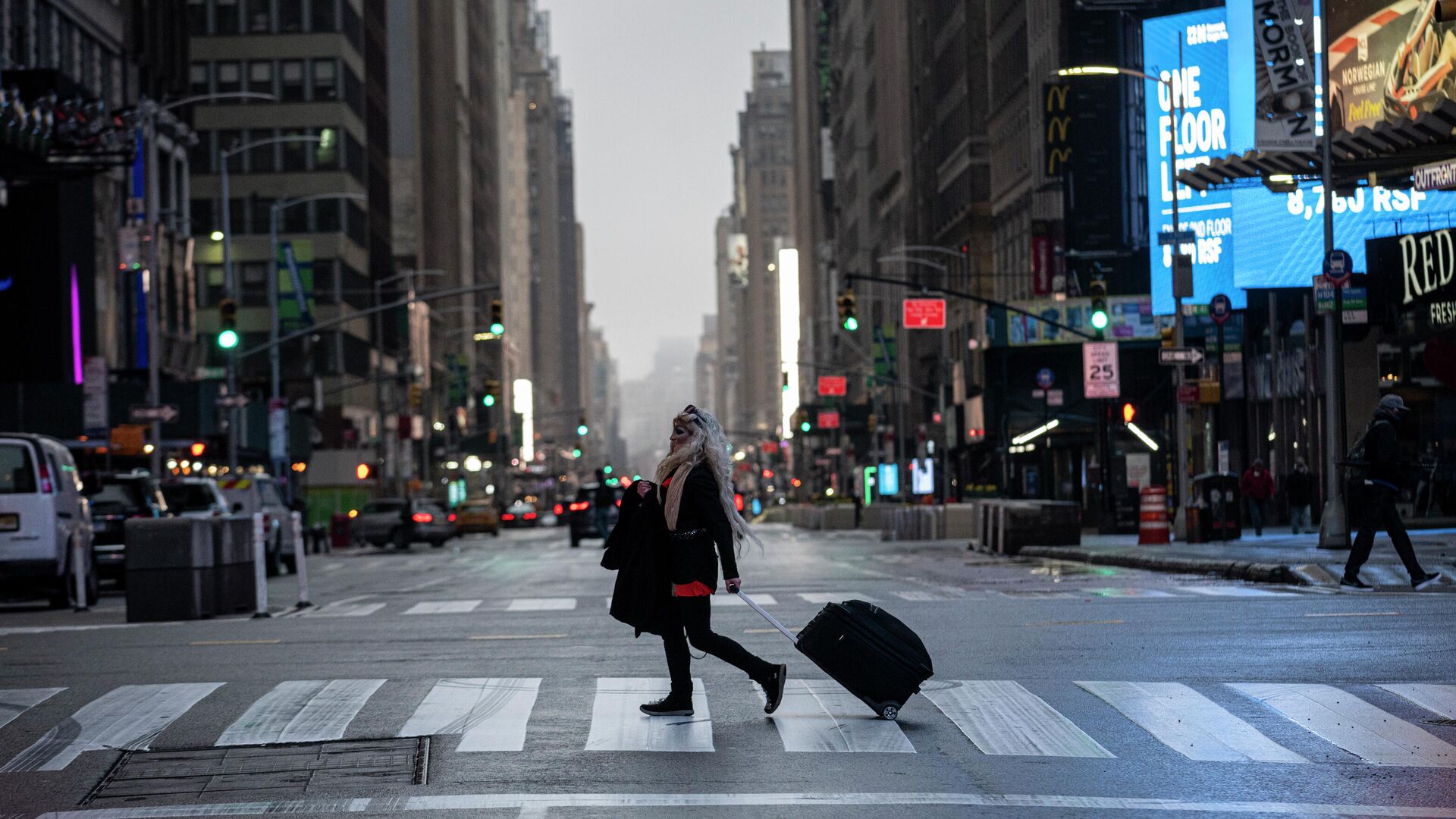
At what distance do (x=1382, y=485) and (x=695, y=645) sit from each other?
1101 cm

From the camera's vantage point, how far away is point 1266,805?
27.6 ft

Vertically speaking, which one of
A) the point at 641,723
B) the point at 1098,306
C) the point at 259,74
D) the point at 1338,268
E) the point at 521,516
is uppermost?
the point at 259,74

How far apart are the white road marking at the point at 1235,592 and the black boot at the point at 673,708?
1042 cm

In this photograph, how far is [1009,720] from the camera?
36.0 feet

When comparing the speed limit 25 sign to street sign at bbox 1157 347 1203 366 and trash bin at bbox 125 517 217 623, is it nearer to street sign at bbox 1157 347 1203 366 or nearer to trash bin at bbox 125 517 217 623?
street sign at bbox 1157 347 1203 366

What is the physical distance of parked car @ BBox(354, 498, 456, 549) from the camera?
197 feet

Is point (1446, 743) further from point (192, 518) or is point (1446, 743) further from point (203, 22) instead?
point (203, 22)

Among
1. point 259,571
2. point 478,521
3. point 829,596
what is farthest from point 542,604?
point 478,521

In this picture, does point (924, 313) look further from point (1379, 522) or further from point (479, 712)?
point (479, 712)

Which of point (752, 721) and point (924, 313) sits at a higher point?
point (924, 313)

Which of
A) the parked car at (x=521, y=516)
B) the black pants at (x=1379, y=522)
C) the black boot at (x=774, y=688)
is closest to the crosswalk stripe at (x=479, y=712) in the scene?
the black boot at (x=774, y=688)

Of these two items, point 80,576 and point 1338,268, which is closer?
point 80,576

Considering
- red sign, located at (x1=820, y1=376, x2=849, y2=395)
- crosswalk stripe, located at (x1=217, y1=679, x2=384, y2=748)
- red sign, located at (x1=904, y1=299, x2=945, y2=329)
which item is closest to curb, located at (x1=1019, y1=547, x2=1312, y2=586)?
crosswalk stripe, located at (x1=217, y1=679, x2=384, y2=748)

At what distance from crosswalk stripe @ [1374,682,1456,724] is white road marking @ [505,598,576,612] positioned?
10935 mm
